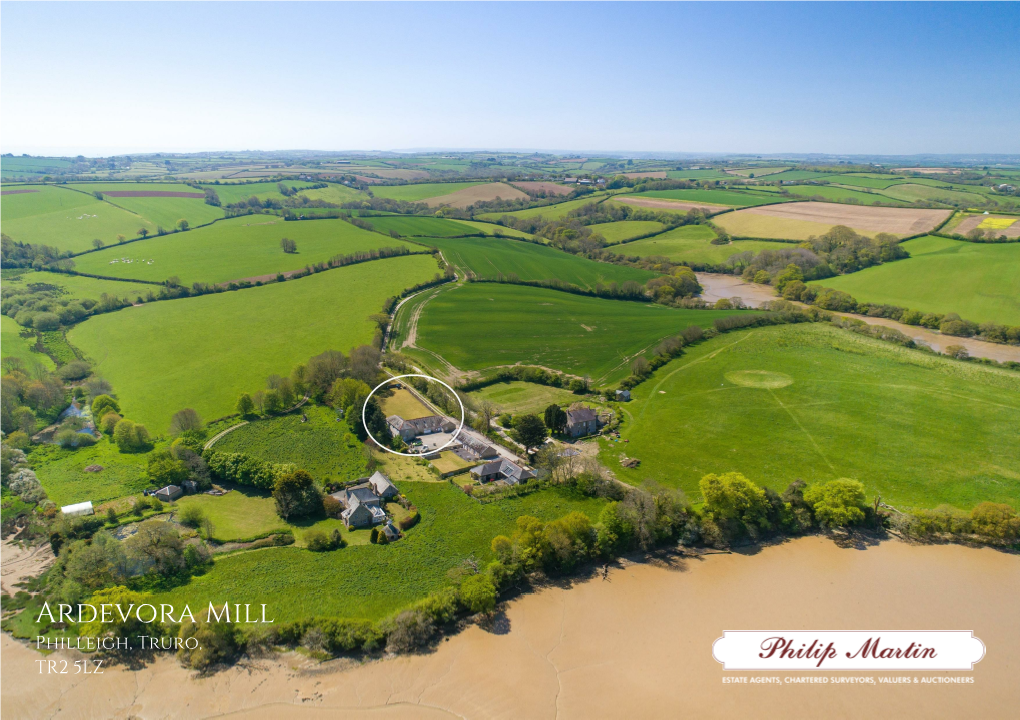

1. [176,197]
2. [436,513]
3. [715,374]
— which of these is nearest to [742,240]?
[715,374]

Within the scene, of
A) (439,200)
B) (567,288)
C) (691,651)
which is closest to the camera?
(691,651)

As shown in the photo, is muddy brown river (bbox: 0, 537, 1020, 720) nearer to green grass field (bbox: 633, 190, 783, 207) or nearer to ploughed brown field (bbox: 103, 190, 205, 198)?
green grass field (bbox: 633, 190, 783, 207)

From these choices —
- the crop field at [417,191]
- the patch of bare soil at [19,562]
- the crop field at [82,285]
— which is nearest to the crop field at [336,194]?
the crop field at [417,191]

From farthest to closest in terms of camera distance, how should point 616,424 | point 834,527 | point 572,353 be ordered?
point 572,353, point 616,424, point 834,527

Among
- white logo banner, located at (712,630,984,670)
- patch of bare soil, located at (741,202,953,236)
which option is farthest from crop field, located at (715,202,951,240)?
white logo banner, located at (712,630,984,670)

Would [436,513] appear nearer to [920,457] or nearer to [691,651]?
[691,651]

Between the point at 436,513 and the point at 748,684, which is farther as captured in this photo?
the point at 436,513

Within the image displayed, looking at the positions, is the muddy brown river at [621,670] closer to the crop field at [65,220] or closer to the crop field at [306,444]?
the crop field at [306,444]
